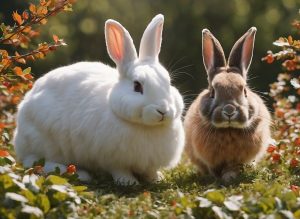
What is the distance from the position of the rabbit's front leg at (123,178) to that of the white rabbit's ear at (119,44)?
2.80 feet

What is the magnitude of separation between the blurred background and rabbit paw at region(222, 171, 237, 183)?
604cm

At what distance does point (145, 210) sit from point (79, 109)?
1.36 metres

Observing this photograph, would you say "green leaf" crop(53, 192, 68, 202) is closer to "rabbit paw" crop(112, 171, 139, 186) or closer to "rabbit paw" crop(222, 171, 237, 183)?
"rabbit paw" crop(112, 171, 139, 186)

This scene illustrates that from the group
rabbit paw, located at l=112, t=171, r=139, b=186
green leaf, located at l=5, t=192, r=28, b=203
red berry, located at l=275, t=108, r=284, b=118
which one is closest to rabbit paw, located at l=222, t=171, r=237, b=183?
rabbit paw, located at l=112, t=171, r=139, b=186

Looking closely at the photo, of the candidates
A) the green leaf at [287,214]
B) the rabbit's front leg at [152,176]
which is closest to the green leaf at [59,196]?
the rabbit's front leg at [152,176]

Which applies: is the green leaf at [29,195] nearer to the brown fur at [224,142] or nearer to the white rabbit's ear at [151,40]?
the white rabbit's ear at [151,40]

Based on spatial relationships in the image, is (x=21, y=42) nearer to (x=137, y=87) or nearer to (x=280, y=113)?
(x=137, y=87)

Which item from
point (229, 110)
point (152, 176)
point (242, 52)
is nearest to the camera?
point (229, 110)

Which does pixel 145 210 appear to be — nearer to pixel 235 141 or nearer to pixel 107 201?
pixel 107 201

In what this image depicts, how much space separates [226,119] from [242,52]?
0.76 metres

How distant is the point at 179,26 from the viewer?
1191 centimetres

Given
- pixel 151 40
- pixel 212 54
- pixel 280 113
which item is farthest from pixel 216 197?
pixel 280 113

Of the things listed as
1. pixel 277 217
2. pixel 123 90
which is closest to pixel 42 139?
pixel 123 90

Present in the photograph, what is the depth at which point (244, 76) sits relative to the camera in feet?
19.4
